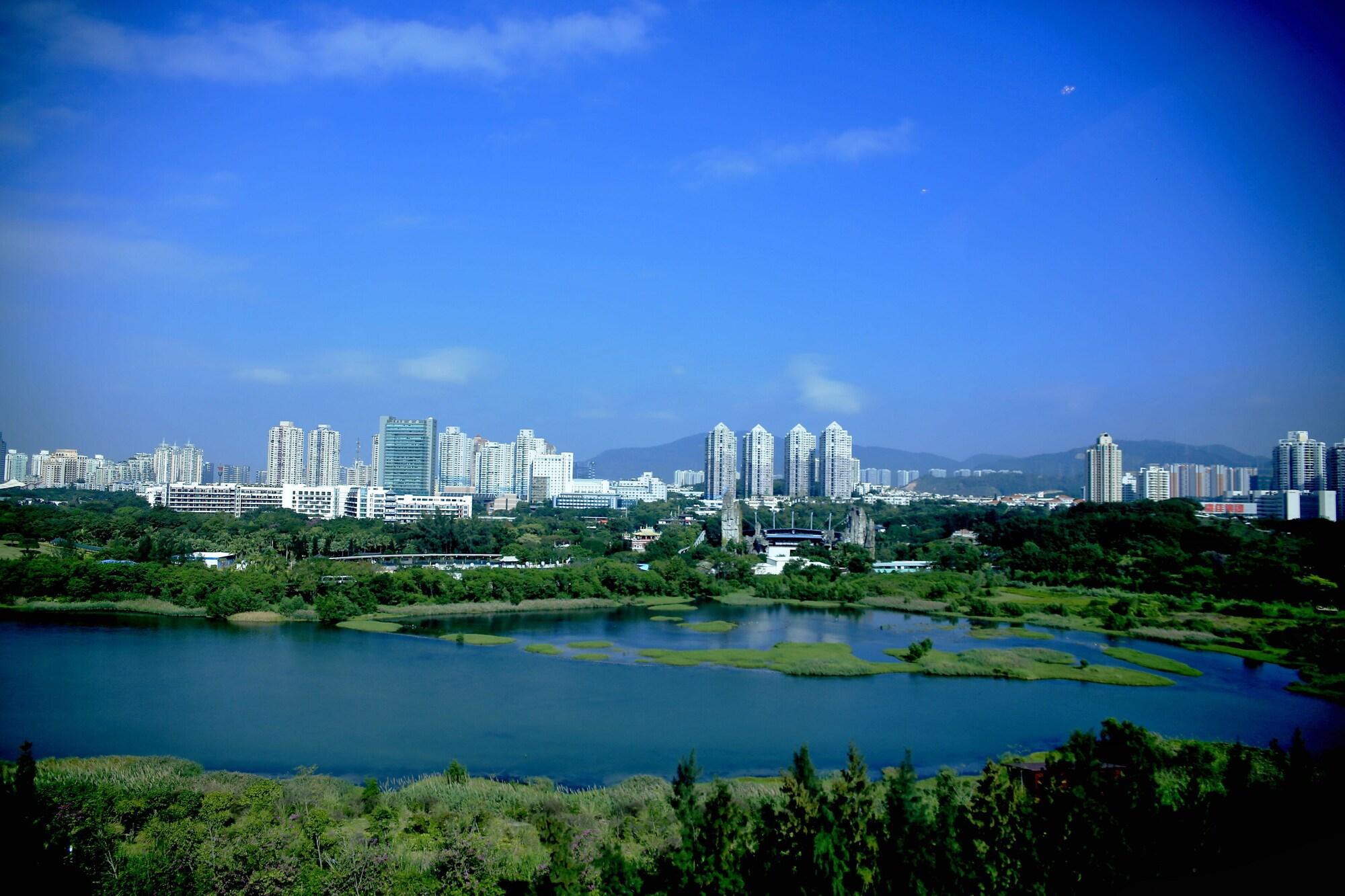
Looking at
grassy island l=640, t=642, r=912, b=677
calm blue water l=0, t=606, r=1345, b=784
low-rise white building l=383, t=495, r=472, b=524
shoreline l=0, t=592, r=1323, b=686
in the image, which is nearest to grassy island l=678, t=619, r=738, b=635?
calm blue water l=0, t=606, r=1345, b=784

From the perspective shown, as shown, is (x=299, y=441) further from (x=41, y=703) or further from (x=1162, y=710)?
(x=1162, y=710)

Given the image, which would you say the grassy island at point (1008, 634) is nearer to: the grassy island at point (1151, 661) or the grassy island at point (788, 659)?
the grassy island at point (1151, 661)

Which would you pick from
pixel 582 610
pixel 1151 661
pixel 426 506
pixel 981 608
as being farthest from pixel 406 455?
pixel 1151 661

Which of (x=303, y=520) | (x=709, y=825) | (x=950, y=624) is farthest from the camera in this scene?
(x=303, y=520)

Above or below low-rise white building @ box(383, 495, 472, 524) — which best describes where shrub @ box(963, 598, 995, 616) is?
below

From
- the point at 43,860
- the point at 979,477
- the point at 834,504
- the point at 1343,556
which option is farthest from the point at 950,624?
the point at 979,477

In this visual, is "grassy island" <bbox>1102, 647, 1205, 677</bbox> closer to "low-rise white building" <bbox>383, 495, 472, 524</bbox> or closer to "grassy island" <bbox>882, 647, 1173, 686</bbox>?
"grassy island" <bbox>882, 647, 1173, 686</bbox>

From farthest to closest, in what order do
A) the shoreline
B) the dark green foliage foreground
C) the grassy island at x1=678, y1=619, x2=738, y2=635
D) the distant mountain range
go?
the distant mountain range → the grassy island at x1=678, y1=619, x2=738, y2=635 → the shoreline → the dark green foliage foreground
